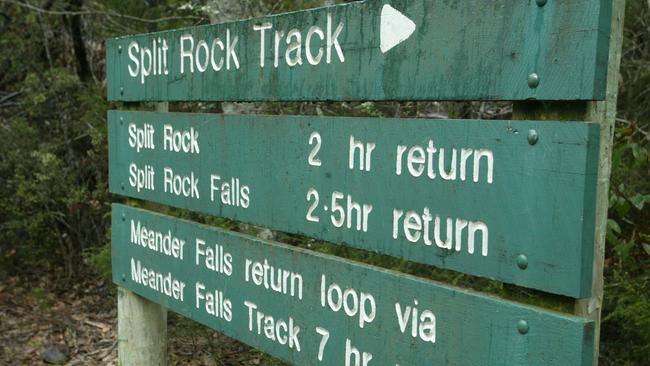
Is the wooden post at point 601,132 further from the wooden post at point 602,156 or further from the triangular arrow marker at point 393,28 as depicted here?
the triangular arrow marker at point 393,28

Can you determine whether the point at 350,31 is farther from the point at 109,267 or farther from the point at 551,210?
the point at 109,267

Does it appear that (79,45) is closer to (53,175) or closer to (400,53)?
(53,175)

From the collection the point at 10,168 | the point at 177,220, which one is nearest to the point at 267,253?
the point at 177,220

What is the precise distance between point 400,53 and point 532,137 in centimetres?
50

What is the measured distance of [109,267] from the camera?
5.64 m

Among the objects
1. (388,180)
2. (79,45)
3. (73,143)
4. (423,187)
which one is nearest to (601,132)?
(423,187)

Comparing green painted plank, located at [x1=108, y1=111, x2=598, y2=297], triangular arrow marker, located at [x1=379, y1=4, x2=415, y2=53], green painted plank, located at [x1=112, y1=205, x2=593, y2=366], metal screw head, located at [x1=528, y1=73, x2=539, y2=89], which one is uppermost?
triangular arrow marker, located at [x1=379, y1=4, x2=415, y2=53]

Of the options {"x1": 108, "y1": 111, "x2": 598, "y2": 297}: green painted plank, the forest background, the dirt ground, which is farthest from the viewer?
the forest background

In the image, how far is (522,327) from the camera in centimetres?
177

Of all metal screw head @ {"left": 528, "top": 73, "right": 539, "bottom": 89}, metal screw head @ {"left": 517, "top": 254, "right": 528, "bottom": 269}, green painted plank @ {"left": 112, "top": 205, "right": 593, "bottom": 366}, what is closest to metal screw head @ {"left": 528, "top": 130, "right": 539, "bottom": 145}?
metal screw head @ {"left": 528, "top": 73, "right": 539, "bottom": 89}

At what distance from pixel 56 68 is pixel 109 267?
2790 millimetres

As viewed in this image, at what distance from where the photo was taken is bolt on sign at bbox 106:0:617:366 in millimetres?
1687

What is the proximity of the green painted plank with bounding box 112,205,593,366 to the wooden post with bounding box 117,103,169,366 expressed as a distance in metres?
0.15

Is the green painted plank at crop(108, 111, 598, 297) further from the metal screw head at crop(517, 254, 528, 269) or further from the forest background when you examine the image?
the forest background
